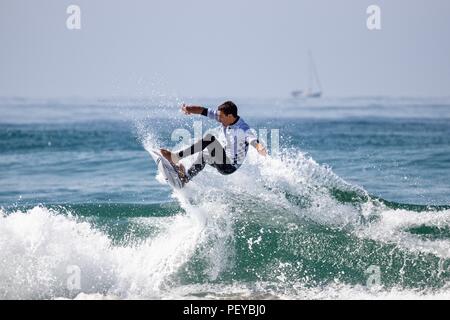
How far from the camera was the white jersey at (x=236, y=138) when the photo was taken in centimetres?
1077

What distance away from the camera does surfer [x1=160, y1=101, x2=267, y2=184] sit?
35.2 ft

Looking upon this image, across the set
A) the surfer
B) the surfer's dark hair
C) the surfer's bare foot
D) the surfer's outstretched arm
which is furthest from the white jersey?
the surfer's bare foot

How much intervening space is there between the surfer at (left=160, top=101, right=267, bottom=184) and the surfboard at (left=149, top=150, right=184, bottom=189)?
0.06m

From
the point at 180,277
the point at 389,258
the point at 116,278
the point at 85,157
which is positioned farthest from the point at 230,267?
the point at 85,157

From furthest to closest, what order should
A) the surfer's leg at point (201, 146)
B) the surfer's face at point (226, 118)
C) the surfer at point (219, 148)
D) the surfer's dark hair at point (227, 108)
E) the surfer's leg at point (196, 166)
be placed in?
the surfer's leg at point (196, 166) → the surfer's leg at point (201, 146) → the surfer at point (219, 148) → the surfer's face at point (226, 118) → the surfer's dark hair at point (227, 108)

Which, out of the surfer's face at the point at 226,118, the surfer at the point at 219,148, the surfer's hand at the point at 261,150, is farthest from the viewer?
the surfer at the point at 219,148

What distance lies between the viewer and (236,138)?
10.9 m

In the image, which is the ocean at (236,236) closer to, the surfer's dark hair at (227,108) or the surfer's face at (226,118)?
the surfer's face at (226,118)

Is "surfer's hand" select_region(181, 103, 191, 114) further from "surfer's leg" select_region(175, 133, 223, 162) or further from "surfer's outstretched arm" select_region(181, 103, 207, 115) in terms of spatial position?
"surfer's leg" select_region(175, 133, 223, 162)

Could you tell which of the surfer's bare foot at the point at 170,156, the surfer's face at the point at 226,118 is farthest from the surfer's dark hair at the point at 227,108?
the surfer's bare foot at the point at 170,156

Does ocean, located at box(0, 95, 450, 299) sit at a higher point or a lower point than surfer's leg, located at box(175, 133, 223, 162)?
lower

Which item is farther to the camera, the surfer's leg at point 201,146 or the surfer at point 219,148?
the surfer's leg at point 201,146

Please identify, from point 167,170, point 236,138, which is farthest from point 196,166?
point 236,138
